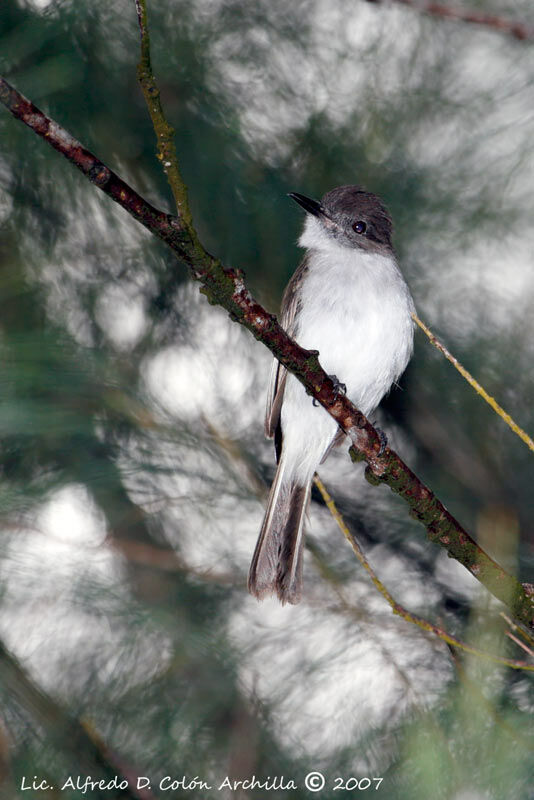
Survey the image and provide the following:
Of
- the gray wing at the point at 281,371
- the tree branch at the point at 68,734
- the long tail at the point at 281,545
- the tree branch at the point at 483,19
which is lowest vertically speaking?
the tree branch at the point at 68,734

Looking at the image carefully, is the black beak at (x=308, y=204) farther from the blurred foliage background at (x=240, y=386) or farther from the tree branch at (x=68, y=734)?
the tree branch at (x=68, y=734)

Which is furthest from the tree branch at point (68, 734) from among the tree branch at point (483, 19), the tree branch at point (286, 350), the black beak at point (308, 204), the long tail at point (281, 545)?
the tree branch at point (483, 19)

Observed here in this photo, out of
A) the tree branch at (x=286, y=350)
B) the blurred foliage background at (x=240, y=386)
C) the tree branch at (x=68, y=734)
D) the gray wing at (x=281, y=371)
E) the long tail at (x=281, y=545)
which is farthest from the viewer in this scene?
the gray wing at (x=281, y=371)

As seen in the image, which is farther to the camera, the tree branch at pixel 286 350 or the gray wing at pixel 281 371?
the gray wing at pixel 281 371

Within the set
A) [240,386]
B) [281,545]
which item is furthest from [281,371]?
[281,545]

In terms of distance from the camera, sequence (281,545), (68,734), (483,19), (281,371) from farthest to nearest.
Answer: (281,371) < (281,545) < (483,19) < (68,734)

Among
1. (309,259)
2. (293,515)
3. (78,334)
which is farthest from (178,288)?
(309,259)

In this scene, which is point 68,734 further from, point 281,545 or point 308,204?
point 308,204
